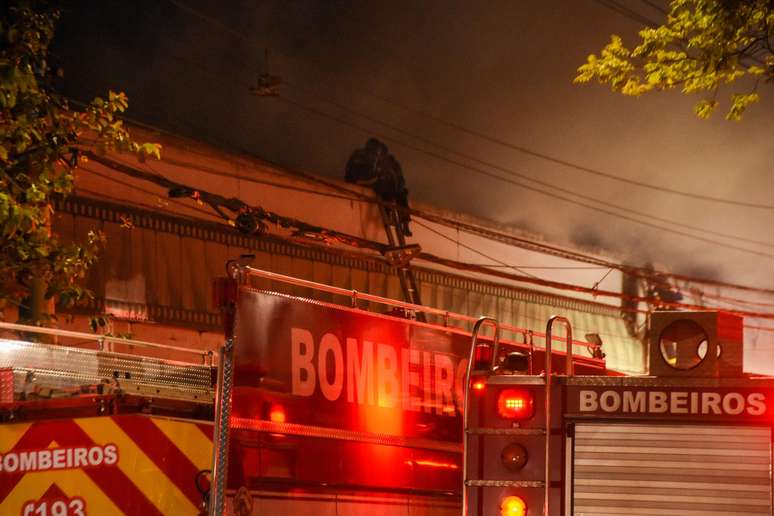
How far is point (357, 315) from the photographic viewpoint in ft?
26.6

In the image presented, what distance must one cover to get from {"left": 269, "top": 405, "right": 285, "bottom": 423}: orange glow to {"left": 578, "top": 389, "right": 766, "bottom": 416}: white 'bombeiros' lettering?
73.2 inches

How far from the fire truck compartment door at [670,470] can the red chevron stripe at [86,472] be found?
2.59 m

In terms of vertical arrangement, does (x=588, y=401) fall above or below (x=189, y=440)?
above

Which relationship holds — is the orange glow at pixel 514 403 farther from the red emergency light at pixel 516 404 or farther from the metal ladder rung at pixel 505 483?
the metal ladder rung at pixel 505 483

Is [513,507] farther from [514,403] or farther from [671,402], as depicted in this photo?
[671,402]

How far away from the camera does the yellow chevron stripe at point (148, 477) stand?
697 centimetres

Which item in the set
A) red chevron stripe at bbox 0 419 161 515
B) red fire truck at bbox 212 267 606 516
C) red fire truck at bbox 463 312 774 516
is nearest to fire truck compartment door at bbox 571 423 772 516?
red fire truck at bbox 463 312 774 516

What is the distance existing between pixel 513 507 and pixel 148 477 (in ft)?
7.20

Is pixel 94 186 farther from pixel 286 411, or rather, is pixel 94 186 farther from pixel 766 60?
pixel 286 411

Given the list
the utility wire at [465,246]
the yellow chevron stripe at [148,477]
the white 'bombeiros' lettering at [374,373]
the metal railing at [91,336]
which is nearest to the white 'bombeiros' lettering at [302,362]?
the white 'bombeiros' lettering at [374,373]

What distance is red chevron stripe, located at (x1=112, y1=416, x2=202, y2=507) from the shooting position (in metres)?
6.99

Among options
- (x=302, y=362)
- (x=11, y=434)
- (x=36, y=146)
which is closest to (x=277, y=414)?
(x=302, y=362)

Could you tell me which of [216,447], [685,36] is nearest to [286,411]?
[216,447]

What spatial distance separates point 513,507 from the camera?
6656mm
